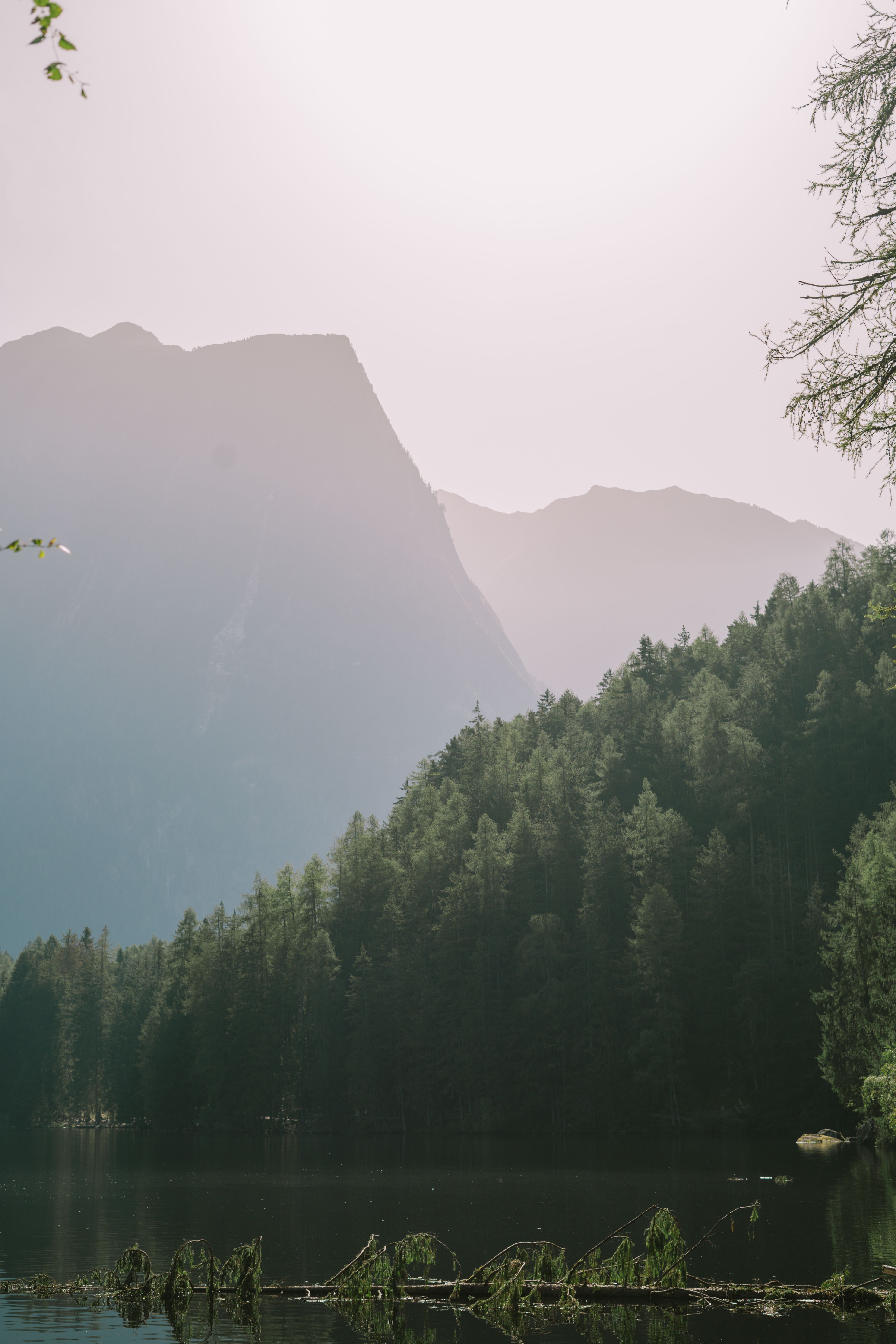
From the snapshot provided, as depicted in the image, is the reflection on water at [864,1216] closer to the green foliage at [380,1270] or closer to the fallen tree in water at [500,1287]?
the fallen tree in water at [500,1287]

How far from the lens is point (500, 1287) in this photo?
1880cm

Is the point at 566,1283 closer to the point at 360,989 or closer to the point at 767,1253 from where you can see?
the point at 767,1253

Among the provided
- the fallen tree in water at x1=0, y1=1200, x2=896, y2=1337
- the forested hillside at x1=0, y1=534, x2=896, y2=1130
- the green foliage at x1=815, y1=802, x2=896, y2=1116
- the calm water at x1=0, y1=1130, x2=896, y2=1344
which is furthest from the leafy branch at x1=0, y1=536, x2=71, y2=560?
the forested hillside at x1=0, y1=534, x2=896, y2=1130

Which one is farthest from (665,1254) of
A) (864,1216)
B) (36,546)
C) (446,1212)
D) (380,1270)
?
(36,546)

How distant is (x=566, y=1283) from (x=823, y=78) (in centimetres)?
1941

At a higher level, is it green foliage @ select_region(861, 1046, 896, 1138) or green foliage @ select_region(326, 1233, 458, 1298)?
green foliage @ select_region(861, 1046, 896, 1138)

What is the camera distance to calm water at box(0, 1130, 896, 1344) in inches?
752

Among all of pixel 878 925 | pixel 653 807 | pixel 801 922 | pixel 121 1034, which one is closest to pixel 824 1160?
pixel 878 925

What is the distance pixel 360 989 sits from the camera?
88.6 meters

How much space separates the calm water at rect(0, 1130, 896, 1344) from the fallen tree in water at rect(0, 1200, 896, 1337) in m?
0.36

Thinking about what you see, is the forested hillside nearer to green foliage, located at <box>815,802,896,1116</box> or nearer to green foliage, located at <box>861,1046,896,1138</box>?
green foliage, located at <box>815,802,896,1116</box>

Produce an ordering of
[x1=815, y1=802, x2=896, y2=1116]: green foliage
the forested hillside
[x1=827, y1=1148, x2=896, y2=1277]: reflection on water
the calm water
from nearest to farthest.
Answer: the calm water
[x1=827, y1=1148, x2=896, y2=1277]: reflection on water
[x1=815, y1=802, x2=896, y2=1116]: green foliage
the forested hillside

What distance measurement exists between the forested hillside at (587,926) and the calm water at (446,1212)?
10300 mm

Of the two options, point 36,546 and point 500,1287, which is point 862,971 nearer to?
point 500,1287
